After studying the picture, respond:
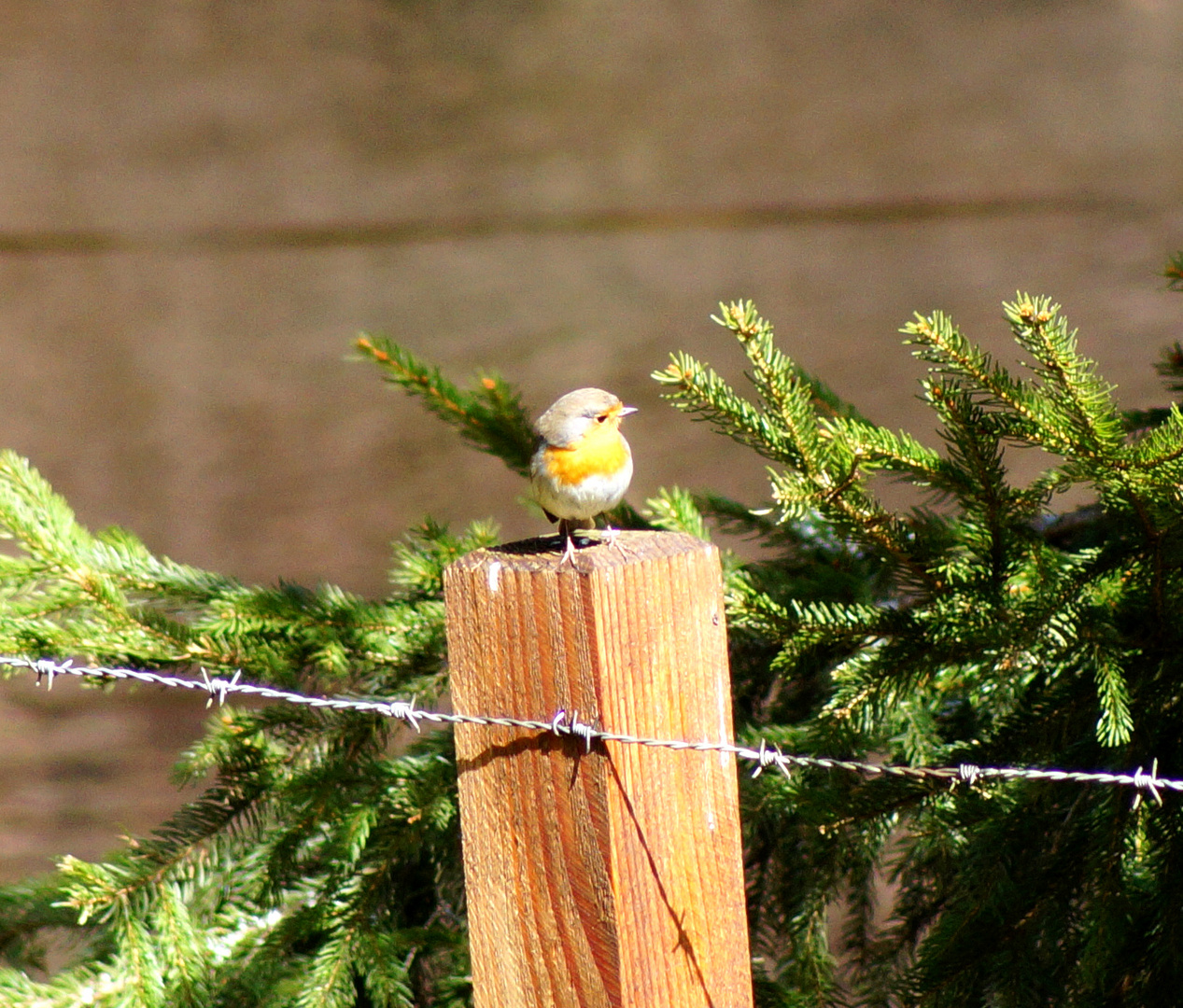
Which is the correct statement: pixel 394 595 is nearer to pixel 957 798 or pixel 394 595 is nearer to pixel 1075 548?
pixel 957 798

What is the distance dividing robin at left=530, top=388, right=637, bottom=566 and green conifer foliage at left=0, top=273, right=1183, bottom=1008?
0.27ft

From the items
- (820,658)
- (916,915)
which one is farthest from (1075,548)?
(916,915)

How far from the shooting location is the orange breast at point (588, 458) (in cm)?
102

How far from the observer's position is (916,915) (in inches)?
52.5

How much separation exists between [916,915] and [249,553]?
5.85 ft

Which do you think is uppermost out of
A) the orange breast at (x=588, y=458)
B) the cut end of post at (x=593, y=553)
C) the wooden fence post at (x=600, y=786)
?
the orange breast at (x=588, y=458)

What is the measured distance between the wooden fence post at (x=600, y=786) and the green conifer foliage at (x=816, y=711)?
263 mm

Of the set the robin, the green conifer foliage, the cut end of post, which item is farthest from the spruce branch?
the cut end of post

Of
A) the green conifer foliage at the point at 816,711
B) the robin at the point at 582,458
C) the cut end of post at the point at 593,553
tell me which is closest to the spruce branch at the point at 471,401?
the green conifer foliage at the point at 816,711

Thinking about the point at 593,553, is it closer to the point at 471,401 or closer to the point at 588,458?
the point at 588,458

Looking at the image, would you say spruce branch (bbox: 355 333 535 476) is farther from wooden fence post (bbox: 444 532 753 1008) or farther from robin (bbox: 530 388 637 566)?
wooden fence post (bbox: 444 532 753 1008)

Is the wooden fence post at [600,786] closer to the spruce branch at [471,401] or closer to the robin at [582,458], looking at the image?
the robin at [582,458]

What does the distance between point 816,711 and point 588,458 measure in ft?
1.69

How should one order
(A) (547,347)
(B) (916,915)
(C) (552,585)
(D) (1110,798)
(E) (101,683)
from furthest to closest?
1. (A) (547,347)
2. (B) (916,915)
3. (E) (101,683)
4. (D) (1110,798)
5. (C) (552,585)
